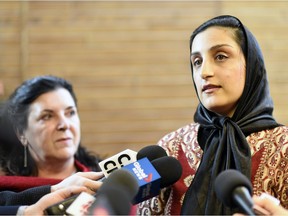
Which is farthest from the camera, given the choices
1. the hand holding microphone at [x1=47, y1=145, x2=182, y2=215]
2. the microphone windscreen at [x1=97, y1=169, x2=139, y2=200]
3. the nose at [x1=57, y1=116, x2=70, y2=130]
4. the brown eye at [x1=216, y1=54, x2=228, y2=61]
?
the nose at [x1=57, y1=116, x2=70, y2=130]

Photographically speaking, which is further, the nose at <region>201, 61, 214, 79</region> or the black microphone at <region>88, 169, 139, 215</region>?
the nose at <region>201, 61, 214, 79</region>

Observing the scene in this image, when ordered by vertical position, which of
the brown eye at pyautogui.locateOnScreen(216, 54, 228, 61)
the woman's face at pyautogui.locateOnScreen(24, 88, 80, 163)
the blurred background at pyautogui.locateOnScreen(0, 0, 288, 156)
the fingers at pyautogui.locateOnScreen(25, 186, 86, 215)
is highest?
the blurred background at pyautogui.locateOnScreen(0, 0, 288, 156)

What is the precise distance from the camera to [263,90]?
1.46 m

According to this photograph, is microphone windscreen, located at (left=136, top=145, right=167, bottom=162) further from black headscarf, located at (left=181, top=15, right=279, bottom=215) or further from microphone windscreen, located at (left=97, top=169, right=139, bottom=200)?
microphone windscreen, located at (left=97, top=169, right=139, bottom=200)

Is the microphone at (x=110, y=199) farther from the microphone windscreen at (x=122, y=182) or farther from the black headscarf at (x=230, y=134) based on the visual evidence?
the black headscarf at (x=230, y=134)

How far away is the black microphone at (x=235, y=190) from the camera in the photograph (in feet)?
2.91

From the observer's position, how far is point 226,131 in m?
1.39

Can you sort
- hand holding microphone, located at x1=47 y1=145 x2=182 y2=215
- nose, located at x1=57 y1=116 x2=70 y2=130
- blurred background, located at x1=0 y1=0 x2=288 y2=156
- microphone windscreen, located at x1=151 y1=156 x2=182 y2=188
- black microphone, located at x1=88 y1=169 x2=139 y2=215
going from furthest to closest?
blurred background, located at x1=0 y1=0 x2=288 y2=156, nose, located at x1=57 y1=116 x2=70 y2=130, microphone windscreen, located at x1=151 y1=156 x2=182 y2=188, hand holding microphone, located at x1=47 y1=145 x2=182 y2=215, black microphone, located at x1=88 y1=169 x2=139 y2=215

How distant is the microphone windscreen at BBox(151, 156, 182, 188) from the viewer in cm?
131

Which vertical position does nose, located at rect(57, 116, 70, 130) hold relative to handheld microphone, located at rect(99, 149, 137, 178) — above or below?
above

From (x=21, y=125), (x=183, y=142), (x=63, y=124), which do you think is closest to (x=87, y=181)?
(x=183, y=142)

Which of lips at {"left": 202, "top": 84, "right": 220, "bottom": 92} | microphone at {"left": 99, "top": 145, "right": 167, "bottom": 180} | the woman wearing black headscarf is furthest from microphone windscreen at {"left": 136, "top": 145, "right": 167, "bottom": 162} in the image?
lips at {"left": 202, "top": 84, "right": 220, "bottom": 92}

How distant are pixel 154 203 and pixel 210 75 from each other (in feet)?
1.40

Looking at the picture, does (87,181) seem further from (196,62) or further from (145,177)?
(196,62)
